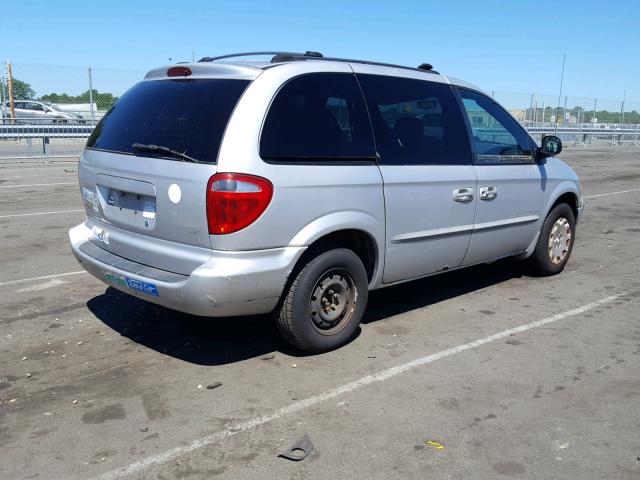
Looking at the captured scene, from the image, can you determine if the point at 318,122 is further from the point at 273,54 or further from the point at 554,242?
the point at 554,242

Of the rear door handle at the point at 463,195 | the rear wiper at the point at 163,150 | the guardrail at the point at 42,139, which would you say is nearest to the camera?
the rear wiper at the point at 163,150

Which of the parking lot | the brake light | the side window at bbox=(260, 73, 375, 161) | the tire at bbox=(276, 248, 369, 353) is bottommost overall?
the parking lot

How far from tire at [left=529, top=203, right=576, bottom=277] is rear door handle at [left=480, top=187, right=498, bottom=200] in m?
1.09

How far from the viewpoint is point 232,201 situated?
3.69 m

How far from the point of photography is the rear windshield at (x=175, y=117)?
12.7 feet

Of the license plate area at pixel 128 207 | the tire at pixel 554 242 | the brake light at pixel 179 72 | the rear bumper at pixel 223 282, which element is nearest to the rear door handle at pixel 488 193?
the tire at pixel 554 242

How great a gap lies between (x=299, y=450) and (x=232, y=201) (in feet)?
4.74

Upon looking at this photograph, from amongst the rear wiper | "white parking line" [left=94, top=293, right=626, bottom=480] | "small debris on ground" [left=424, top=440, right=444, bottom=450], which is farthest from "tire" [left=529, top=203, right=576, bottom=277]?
the rear wiper

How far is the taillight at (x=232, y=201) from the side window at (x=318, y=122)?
0.24 m

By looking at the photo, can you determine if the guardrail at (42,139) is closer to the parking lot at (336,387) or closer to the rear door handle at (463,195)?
the parking lot at (336,387)

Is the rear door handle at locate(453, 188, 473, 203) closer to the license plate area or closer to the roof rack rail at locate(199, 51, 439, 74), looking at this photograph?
the roof rack rail at locate(199, 51, 439, 74)

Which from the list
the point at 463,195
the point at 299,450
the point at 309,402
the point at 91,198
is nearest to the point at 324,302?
the point at 309,402

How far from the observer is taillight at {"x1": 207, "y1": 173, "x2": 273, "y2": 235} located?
3676 mm

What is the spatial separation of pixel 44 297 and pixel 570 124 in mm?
35470
